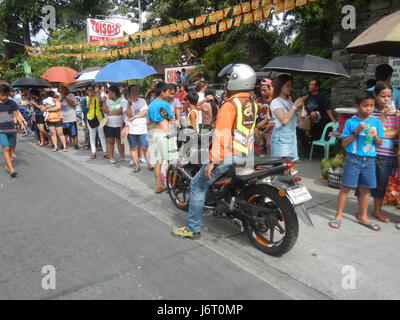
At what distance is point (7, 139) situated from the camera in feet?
23.0

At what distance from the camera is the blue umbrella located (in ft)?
20.4

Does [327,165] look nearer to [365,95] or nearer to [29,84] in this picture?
[365,95]

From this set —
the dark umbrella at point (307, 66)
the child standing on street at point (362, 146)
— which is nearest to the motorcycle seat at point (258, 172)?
the child standing on street at point (362, 146)

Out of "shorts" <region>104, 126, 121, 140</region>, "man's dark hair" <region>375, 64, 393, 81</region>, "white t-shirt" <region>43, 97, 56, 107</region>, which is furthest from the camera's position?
"white t-shirt" <region>43, 97, 56, 107</region>

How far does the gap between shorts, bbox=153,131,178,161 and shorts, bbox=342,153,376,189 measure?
9.22 ft

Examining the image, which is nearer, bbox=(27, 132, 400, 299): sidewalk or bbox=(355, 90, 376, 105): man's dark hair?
bbox=(27, 132, 400, 299): sidewalk

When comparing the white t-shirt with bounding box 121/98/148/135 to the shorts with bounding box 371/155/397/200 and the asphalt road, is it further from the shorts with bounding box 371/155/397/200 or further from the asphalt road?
the shorts with bounding box 371/155/397/200

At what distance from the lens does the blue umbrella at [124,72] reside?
6.22m

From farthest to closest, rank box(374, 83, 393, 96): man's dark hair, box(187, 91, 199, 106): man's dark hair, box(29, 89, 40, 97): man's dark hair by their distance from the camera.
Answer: box(29, 89, 40, 97): man's dark hair, box(187, 91, 199, 106): man's dark hair, box(374, 83, 393, 96): man's dark hair

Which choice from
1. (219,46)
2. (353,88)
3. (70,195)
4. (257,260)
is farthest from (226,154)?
(219,46)

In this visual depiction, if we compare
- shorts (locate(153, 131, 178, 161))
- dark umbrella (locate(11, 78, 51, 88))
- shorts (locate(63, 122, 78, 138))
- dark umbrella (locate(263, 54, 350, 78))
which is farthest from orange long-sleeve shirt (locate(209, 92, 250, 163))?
dark umbrella (locate(11, 78, 51, 88))

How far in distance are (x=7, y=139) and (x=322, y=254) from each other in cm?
676

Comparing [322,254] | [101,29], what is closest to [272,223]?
[322,254]
